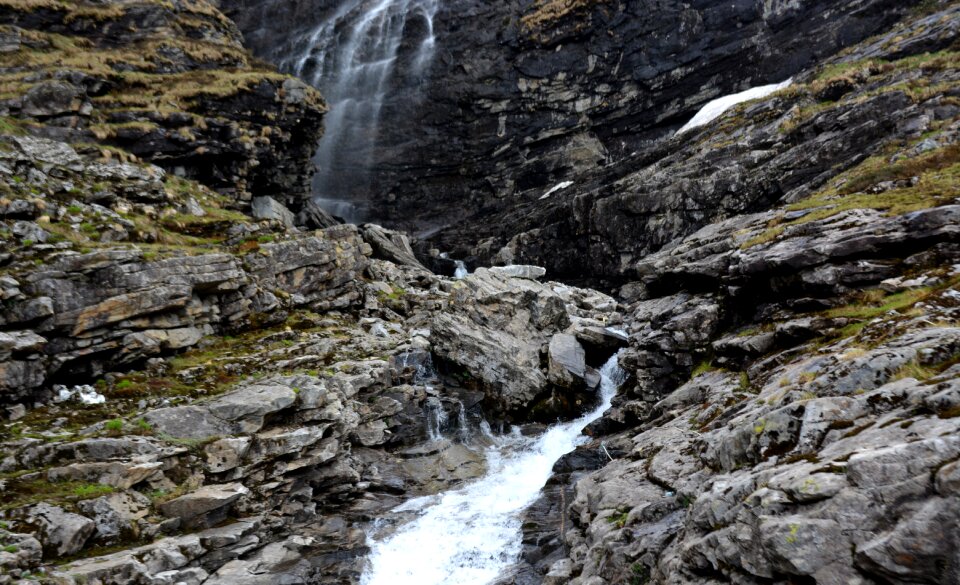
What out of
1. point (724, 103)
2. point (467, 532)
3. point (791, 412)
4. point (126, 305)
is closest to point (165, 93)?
→ point (126, 305)

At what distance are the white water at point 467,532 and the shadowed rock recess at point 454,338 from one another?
39 cm

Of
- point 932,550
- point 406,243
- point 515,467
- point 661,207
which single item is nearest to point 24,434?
point 515,467

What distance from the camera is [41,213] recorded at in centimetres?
2034

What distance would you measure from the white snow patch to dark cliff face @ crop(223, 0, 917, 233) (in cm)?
227

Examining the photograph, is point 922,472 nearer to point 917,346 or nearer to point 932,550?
point 932,550

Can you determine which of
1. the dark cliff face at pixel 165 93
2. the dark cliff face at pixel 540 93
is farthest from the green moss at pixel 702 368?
the dark cliff face at pixel 540 93

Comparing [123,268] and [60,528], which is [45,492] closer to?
[60,528]

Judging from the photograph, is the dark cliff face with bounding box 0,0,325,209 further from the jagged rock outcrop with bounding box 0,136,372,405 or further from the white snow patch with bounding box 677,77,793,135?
the white snow patch with bounding box 677,77,793,135

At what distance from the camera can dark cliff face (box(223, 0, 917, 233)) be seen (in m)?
55.7

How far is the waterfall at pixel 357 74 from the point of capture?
6062 centimetres

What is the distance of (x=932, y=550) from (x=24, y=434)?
18423mm

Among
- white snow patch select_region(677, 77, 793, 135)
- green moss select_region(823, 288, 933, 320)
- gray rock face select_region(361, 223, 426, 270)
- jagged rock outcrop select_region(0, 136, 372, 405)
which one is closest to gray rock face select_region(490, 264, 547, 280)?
gray rock face select_region(361, 223, 426, 270)

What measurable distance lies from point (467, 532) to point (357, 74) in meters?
56.8

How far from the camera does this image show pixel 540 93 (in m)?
59.2
